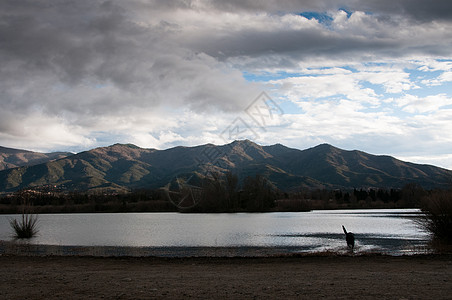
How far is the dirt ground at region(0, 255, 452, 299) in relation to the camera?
43.9 feet

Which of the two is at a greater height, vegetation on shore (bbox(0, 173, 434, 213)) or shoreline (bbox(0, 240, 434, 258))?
vegetation on shore (bbox(0, 173, 434, 213))

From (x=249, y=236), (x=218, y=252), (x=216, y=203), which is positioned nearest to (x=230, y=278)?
(x=218, y=252)

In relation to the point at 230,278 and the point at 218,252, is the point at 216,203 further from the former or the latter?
the point at 230,278

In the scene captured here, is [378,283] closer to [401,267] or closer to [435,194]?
[401,267]

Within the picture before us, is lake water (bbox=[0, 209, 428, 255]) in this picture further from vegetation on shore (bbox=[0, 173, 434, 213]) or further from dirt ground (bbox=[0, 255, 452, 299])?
vegetation on shore (bbox=[0, 173, 434, 213])

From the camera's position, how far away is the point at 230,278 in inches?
683

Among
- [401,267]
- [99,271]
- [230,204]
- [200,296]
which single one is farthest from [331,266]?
[230,204]

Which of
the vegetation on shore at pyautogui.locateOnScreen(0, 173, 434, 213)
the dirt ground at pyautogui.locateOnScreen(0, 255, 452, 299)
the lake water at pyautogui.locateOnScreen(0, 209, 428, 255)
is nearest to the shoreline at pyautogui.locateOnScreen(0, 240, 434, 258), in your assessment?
the lake water at pyautogui.locateOnScreen(0, 209, 428, 255)

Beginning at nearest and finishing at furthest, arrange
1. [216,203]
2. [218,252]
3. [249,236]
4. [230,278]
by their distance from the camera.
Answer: [230,278] < [218,252] < [249,236] < [216,203]

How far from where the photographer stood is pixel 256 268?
21.2 meters

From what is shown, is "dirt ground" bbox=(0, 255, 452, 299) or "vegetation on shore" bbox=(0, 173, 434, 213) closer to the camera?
"dirt ground" bbox=(0, 255, 452, 299)

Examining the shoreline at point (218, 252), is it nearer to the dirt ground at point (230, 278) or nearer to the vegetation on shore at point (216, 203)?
the dirt ground at point (230, 278)

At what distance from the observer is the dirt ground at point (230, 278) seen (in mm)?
13375

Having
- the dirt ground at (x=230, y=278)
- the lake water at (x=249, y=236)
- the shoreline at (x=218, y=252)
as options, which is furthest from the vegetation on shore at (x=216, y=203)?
the dirt ground at (x=230, y=278)
